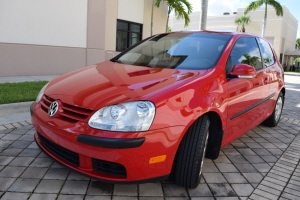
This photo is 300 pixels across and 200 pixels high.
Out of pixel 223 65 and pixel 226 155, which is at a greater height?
pixel 223 65

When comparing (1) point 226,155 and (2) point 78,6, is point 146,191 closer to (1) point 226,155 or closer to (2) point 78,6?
(1) point 226,155

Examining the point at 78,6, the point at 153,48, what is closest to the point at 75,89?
the point at 153,48

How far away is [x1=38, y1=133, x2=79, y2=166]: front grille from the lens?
7.23 ft

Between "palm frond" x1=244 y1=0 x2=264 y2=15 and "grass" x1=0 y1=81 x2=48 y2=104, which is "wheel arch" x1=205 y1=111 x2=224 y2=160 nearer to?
"grass" x1=0 y1=81 x2=48 y2=104

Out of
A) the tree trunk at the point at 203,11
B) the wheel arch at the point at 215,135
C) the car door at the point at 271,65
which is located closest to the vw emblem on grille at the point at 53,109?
the wheel arch at the point at 215,135

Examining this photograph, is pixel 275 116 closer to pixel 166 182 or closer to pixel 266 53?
pixel 266 53

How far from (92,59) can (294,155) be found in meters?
8.32

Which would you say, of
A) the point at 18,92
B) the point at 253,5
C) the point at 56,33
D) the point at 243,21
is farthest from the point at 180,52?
the point at 243,21

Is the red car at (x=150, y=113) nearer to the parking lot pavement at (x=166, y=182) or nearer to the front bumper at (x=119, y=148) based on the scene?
the front bumper at (x=119, y=148)

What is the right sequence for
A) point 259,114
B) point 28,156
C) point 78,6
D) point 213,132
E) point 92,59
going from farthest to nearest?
point 92,59
point 78,6
point 259,114
point 28,156
point 213,132

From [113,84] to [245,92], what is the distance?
1.57 metres

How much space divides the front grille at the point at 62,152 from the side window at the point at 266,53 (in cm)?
303

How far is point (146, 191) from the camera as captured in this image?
239cm

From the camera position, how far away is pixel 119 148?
6.40 feet
